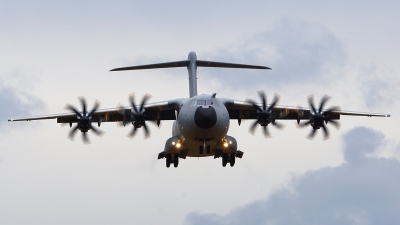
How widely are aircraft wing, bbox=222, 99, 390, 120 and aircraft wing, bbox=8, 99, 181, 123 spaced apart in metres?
2.79

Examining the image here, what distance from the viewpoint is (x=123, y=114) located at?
34.7m

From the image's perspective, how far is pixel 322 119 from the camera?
113ft

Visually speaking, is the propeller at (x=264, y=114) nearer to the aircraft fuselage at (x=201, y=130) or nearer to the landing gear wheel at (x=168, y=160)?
the aircraft fuselage at (x=201, y=130)

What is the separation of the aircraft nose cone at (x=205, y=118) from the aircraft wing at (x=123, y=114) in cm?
423

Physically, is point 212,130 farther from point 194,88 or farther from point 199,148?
point 194,88

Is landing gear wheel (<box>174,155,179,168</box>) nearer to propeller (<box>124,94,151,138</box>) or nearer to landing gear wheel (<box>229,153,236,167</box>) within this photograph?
propeller (<box>124,94,151,138</box>)

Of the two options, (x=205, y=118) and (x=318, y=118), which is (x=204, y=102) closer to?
(x=205, y=118)

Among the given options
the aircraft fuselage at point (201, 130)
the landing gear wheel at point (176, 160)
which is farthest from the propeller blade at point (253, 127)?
the landing gear wheel at point (176, 160)

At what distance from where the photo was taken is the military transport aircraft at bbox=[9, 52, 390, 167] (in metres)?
31.1

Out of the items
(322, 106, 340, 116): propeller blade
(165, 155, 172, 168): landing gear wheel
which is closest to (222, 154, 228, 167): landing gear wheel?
(165, 155, 172, 168): landing gear wheel

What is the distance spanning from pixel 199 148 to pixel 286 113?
6.05m

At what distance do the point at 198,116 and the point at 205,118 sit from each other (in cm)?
35

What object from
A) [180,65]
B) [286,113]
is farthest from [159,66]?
[286,113]

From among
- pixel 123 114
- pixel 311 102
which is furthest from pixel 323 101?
pixel 123 114
